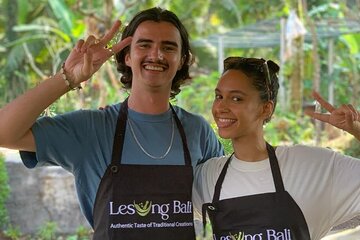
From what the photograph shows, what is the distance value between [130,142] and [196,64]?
5.37 metres

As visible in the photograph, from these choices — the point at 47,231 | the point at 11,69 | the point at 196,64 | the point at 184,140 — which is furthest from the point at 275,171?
the point at 11,69

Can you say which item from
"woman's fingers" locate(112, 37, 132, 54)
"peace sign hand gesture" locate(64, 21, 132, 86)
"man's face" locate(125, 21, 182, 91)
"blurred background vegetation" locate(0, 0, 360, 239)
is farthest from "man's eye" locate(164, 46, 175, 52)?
"blurred background vegetation" locate(0, 0, 360, 239)

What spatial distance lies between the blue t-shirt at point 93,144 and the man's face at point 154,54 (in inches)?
3.9

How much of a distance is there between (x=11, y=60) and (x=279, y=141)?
3.38 meters

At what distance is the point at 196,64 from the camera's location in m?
6.66

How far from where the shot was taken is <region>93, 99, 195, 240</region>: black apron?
1.30 meters

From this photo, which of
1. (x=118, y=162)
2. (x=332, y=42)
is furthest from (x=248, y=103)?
(x=332, y=42)

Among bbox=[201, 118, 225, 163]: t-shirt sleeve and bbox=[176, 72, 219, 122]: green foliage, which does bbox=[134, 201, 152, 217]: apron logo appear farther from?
bbox=[176, 72, 219, 122]: green foliage

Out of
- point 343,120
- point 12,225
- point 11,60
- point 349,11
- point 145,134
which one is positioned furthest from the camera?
point 11,60

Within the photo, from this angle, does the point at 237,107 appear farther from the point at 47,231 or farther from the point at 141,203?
the point at 47,231

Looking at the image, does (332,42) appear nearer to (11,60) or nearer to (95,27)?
(95,27)

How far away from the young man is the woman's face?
130 mm

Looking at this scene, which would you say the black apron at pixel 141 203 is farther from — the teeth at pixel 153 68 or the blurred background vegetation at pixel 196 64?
the blurred background vegetation at pixel 196 64

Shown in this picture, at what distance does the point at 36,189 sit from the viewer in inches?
165
